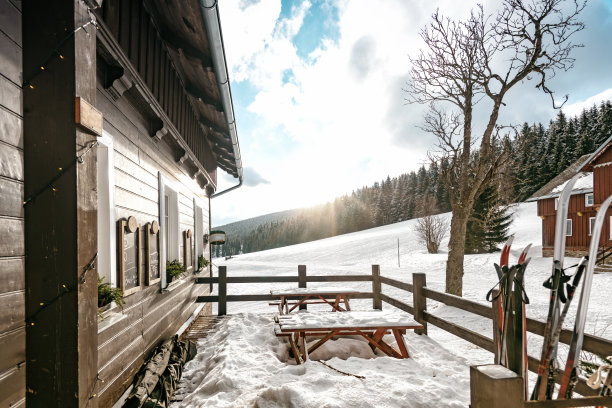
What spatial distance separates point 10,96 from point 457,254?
30.9 ft

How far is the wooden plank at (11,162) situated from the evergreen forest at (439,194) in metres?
9.08

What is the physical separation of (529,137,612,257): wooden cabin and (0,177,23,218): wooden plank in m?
19.3

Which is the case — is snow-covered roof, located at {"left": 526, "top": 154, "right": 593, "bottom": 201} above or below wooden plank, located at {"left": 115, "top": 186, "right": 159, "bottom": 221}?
above

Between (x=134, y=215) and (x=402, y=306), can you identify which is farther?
(x=402, y=306)

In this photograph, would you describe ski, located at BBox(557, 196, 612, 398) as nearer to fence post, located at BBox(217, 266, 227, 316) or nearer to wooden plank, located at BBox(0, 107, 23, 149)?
wooden plank, located at BBox(0, 107, 23, 149)

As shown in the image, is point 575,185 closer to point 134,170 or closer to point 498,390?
point 498,390

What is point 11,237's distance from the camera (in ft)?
5.37

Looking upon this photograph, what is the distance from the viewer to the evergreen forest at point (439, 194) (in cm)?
2688

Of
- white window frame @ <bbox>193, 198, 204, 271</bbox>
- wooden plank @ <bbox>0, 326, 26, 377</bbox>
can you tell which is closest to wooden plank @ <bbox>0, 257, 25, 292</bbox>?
wooden plank @ <bbox>0, 326, 26, 377</bbox>

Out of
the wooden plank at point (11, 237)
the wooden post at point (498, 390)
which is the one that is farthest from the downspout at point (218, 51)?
the wooden post at point (498, 390)

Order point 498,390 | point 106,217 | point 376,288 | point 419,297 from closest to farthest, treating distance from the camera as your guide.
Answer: point 498,390
point 106,217
point 419,297
point 376,288

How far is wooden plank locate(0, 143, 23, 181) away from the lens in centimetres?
160

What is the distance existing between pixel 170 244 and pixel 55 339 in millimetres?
3640

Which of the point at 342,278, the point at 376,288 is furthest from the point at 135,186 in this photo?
the point at 376,288
